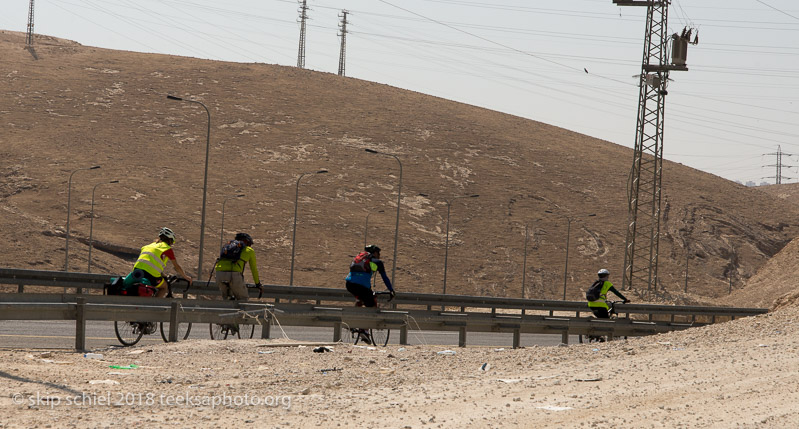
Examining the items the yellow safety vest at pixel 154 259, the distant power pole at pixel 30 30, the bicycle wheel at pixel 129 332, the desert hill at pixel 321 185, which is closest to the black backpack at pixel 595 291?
the yellow safety vest at pixel 154 259

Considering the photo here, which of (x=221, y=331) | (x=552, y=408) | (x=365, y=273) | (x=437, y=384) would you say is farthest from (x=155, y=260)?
(x=552, y=408)

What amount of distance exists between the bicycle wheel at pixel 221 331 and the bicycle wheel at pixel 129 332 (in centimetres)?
140

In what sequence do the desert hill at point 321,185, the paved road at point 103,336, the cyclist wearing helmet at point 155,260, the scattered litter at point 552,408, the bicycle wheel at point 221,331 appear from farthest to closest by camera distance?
the desert hill at point 321,185
the bicycle wheel at point 221,331
the paved road at point 103,336
the cyclist wearing helmet at point 155,260
the scattered litter at point 552,408

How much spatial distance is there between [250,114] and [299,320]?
3570 inches

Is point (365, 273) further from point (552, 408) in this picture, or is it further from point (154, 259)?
point (552, 408)

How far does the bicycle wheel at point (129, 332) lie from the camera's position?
14.1 metres

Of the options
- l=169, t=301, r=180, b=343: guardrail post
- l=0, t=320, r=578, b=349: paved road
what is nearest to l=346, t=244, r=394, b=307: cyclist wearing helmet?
l=169, t=301, r=180, b=343: guardrail post

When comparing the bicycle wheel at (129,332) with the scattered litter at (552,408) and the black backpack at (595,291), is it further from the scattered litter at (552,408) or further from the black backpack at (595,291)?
the black backpack at (595,291)

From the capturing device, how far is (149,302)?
13.7 meters

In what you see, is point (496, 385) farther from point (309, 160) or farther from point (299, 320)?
point (309, 160)

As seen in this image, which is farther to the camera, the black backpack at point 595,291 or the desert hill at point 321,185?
the desert hill at point 321,185

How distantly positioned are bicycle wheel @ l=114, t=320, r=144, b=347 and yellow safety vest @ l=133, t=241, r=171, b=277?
0.92 meters

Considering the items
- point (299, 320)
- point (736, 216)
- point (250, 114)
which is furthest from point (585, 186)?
point (299, 320)

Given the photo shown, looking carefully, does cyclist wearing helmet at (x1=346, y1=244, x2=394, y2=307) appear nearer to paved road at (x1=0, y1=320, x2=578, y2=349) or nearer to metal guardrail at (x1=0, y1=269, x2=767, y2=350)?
metal guardrail at (x1=0, y1=269, x2=767, y2=350)
